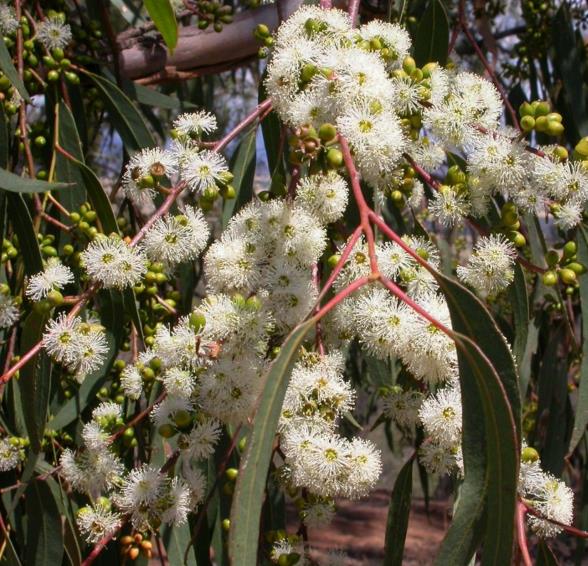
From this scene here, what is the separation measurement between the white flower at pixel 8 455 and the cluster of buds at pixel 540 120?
0.94 meters

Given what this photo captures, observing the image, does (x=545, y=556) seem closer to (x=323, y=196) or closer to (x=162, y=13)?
(x=323, y=196)

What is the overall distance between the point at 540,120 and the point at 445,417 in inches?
16.4

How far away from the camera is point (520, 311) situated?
1360mm

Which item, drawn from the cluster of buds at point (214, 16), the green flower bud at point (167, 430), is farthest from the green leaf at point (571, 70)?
the green flower bud at point (167, 430)

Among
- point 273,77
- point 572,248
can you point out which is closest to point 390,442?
point 572,248

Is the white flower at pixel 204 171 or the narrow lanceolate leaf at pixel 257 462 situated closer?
the narrow lanceolate leaf at pixel 257 462

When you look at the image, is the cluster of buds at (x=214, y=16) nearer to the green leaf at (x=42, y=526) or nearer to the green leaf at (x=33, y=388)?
the green leaf at (x=33, y=388)

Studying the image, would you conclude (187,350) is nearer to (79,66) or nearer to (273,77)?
(273,77)

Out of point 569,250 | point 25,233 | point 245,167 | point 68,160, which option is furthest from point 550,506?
point 68,160

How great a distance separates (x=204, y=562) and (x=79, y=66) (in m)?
1.11

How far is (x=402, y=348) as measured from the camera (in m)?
0.97

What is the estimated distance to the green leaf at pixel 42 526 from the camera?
132cm

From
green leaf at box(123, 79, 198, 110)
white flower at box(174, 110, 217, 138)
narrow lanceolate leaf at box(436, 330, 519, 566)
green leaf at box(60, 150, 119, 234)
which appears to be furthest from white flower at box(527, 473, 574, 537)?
green leaf at box(123, 79, 198, 110)

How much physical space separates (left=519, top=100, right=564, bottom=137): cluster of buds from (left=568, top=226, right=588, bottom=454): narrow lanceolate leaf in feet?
0.93
